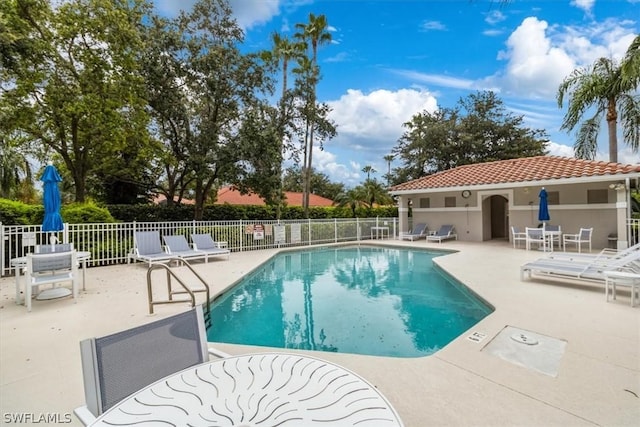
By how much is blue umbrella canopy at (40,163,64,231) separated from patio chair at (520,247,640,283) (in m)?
11.1

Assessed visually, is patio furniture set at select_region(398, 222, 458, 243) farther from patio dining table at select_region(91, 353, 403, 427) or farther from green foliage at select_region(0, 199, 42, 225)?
green foliage at select_region(0, 199, 42, 225)

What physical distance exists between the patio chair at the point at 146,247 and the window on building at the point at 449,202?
48.4 ft

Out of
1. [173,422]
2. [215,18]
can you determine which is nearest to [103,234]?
[173,422]

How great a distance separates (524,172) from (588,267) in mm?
10031

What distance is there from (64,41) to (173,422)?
56.0 ft

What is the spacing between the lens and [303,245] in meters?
15.9

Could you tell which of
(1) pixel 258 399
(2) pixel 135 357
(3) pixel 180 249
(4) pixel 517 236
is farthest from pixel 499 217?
(2) pixel 135 357

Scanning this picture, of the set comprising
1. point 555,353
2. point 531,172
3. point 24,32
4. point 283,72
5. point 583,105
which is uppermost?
point 283,72

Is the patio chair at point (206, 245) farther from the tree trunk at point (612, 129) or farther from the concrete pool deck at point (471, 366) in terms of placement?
the tree trunk at point (612, 129)

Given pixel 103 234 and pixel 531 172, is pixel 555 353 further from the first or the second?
pixel 531 172

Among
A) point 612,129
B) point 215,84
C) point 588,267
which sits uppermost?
point 215,84

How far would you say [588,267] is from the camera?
6203 mm

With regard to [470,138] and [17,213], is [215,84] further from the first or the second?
[470,138]

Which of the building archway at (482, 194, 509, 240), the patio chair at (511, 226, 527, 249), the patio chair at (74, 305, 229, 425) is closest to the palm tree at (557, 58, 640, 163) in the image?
the building archway at (482, 194, 509, 240)
